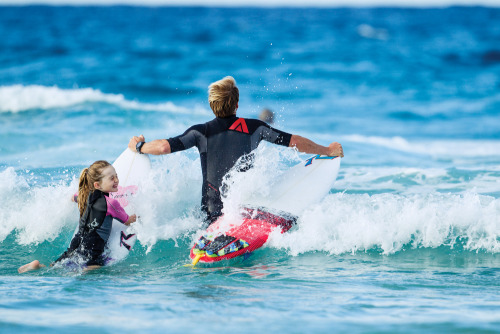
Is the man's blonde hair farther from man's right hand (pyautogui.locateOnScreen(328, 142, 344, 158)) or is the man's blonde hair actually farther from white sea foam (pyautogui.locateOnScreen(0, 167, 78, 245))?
white sea foam (pyautogui.locateOnScreen(0, 167, 78, 245))

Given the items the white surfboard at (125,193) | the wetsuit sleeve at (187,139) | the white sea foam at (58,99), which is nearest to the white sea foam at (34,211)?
the white surfboard at (125,193)

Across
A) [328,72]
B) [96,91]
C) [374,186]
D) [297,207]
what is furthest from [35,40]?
[297,207]

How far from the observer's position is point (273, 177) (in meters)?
5.83

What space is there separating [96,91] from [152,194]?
35.0 feet

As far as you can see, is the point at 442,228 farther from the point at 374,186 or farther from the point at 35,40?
the point at 35,40

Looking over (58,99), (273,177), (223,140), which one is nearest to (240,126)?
(223,140)

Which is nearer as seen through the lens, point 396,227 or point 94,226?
→ point 94,226

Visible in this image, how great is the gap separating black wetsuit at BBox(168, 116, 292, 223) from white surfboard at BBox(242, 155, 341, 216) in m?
0.56

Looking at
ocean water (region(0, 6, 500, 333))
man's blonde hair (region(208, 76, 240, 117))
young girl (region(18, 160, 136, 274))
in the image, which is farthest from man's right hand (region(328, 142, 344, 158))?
young girl (region(18, 160, 136, 274))

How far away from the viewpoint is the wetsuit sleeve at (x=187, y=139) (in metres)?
4.95

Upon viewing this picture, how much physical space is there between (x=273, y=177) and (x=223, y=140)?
3.18 feet

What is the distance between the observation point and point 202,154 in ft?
16.8

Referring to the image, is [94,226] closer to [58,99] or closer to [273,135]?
[273,135]

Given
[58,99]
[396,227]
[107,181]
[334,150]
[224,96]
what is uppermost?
[58,99]
